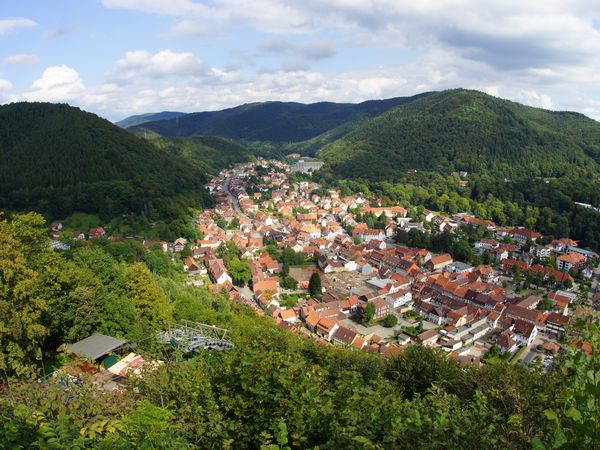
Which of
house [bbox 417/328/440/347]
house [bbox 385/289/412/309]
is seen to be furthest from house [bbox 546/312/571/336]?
house [bbox 385/289/412/309]

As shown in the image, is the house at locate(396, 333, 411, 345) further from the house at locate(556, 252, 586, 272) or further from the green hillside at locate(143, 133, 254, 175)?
the green hillside at locate(143, 133, 254, 175)

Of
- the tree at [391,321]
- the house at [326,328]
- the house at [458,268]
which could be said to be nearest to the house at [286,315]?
the house at [326,328]

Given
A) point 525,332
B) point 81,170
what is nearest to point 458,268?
point 525,332

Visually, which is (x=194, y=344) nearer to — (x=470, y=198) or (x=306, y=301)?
(x=306, y=301)

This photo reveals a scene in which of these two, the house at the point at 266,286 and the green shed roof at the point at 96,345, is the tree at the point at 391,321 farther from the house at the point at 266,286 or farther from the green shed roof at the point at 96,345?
the green shed roof at the point at 96,345

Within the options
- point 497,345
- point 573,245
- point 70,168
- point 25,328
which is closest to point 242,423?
point 25,328

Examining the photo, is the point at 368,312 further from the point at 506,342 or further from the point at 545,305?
the point at 545,305
